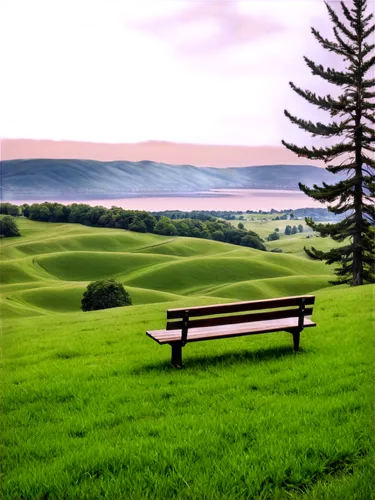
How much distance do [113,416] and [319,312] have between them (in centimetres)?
1073

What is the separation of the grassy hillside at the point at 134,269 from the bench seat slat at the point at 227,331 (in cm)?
4153

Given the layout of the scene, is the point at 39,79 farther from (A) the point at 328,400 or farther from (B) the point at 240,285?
(B) the point at 240,285

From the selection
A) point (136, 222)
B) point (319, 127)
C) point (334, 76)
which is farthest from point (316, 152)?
point (136, 222)

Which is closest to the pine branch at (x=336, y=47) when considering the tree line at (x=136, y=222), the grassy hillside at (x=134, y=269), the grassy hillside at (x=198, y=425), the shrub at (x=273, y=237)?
the grassy hillside at (x=198, y=425)

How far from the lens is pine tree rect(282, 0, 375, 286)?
34.8 metres

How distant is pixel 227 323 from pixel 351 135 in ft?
95.6

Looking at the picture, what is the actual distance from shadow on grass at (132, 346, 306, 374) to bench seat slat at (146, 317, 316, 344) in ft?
1.46

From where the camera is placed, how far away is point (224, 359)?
938 centimetres

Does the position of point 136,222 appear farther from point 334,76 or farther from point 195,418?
point 195,418

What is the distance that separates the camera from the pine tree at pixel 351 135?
34.8m

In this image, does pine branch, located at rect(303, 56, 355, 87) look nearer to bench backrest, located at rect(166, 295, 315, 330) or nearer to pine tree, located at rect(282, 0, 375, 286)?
pine tree, located at rect(282, 0, 375, 286)

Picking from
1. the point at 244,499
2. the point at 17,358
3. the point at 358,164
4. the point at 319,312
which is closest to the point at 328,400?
the point at 244,499

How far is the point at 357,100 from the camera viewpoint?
34.8 m

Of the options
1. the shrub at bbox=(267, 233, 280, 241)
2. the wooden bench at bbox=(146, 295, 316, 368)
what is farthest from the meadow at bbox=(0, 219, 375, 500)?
the shrub at bbox=(267, 233, 280, 241)
